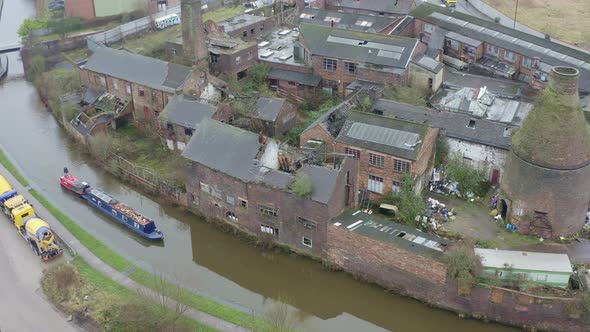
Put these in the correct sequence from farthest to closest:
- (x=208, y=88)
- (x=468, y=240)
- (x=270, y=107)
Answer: (x=208, y=88) < (x=270, y=107) < (x=468, y=240)

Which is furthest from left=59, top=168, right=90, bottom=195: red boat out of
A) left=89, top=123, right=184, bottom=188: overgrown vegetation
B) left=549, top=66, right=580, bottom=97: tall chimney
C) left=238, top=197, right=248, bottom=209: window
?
left=549, top=66, right=580, bottom=97: tall chimney

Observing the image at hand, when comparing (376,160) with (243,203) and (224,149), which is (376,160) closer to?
(243,203)

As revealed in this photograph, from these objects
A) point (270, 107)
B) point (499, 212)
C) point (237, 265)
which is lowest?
point (237, 265)

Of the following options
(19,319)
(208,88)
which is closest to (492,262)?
(19,319)

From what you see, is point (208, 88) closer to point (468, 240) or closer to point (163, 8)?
point (468, 240)

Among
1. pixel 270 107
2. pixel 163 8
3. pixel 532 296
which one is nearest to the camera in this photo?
pixel 532 296

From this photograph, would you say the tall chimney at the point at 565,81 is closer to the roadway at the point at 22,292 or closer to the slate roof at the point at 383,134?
the slate roof at the point at 383,134

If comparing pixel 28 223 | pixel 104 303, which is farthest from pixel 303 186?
pixel 28 223
